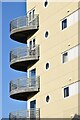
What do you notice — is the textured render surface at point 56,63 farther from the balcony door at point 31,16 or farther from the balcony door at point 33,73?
the balcony door at point 31,16

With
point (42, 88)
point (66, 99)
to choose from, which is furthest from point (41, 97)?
point (66, 99)

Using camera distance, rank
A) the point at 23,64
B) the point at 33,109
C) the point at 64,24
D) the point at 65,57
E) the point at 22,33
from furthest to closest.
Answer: the point at 22,33 < the point at 23,64 < the point at 33,109 < the point at 64,24 < the point at 65,57

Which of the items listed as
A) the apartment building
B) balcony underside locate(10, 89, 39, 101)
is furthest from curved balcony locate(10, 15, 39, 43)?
balcony underside locate(10, 89, 39, 101)

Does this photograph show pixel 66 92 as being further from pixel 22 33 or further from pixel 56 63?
pixel 22 33

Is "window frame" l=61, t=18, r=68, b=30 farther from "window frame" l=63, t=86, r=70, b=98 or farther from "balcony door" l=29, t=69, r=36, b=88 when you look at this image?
"balcony door" l=29, t=69, r=36, b=88

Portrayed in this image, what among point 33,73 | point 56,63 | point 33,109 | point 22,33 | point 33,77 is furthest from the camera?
point 22,33

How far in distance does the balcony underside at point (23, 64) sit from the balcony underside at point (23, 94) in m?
2.41

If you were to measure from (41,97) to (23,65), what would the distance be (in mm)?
3994

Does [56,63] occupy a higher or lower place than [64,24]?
lower

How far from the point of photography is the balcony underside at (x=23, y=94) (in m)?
46.8

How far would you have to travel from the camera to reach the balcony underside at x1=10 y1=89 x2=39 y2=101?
154ft

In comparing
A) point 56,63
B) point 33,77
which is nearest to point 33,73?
point 33,77

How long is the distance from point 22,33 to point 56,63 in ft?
17.9

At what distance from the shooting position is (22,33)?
49.0 meters
